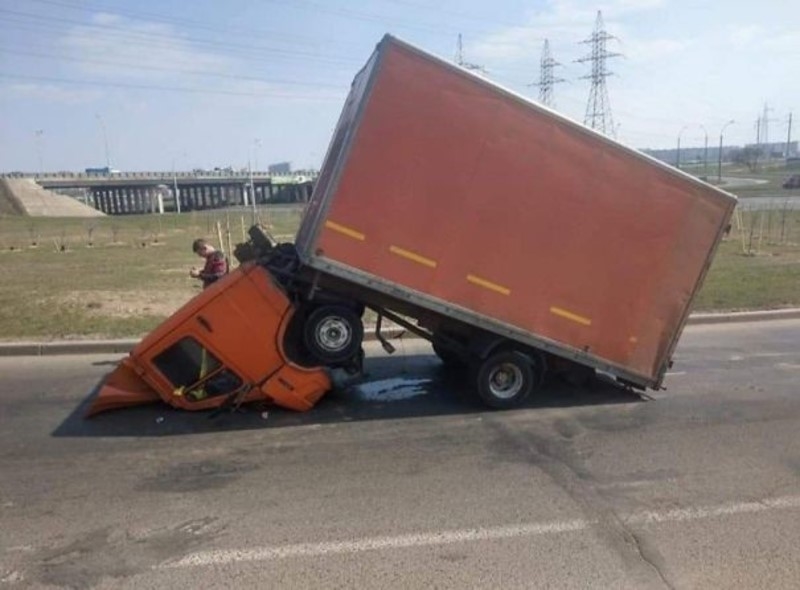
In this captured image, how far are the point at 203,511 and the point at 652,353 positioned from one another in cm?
451

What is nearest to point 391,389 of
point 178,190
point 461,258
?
point 461,258

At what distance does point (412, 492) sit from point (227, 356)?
2372 millimetres

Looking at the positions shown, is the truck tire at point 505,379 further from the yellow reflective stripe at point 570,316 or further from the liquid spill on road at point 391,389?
the liquid spill on road at point 391,389

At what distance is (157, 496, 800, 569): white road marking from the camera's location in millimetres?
3711

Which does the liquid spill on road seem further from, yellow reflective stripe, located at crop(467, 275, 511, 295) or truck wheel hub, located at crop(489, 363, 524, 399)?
yellow reflective stripe, located at crop(467, 275, 511, 295)

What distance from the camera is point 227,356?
238 inches

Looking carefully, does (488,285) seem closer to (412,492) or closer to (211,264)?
(412,492)

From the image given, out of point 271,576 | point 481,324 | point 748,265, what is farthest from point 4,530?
point 748,265

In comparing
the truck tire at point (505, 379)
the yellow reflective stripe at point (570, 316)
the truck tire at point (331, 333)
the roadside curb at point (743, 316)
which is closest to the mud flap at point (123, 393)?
the truck tire at point (331, 333)

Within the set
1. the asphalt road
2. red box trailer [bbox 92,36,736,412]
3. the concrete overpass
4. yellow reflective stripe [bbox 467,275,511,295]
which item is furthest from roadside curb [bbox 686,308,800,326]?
the concrete overpass

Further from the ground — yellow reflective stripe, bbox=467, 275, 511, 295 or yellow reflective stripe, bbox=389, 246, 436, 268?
yellow reflective stripe, bbox=389, 246, 436, 268

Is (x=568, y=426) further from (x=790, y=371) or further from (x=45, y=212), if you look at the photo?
(x=45, y=212)

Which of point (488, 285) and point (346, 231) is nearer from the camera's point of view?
point (346, 231)

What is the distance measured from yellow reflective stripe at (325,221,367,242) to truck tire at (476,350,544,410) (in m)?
1.76
